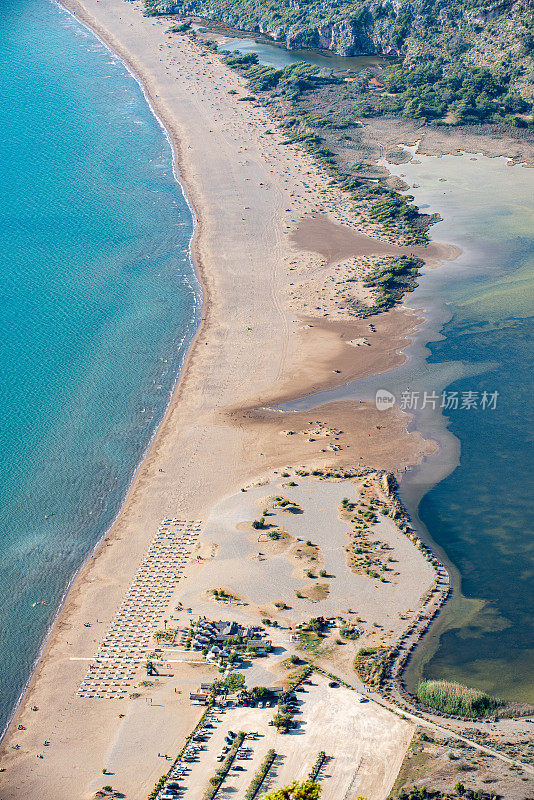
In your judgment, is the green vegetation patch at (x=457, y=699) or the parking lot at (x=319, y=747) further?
the green vegetation patch at (x=457, y=699)

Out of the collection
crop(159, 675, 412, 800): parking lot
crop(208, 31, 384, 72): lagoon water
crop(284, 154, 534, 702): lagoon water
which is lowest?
crop(159, 675, 412, 800): parking lot

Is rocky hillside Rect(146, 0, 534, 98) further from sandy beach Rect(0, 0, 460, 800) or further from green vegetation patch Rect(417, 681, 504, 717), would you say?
green vegetation patch Rect(417, 681, 504, 717)

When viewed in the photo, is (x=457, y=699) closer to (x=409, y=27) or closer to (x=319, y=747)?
(x=319, y=747)

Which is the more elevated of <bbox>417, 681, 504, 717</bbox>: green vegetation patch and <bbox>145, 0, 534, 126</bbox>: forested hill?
<bbox>145, 0, 534, 126</bbox>: forested hill

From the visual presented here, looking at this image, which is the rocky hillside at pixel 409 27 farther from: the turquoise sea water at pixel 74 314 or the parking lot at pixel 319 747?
the parking lot at pixel 319 747

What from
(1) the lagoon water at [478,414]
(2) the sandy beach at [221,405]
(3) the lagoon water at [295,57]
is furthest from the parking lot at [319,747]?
(3) the lagoon water at [295,57]

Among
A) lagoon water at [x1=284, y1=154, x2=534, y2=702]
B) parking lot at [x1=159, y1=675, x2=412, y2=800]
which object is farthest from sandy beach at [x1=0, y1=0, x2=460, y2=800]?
lagoon water at [x1=284, y1=154, x2=534, y2=702]
